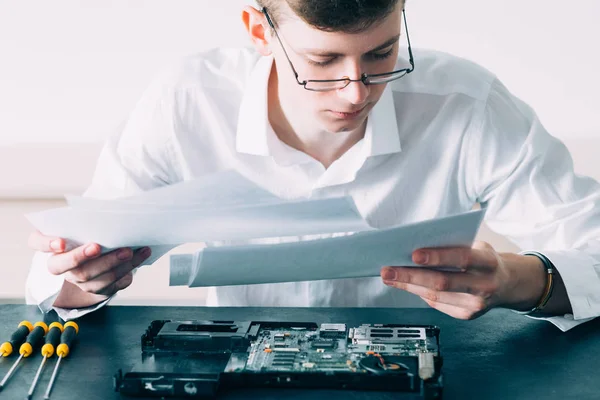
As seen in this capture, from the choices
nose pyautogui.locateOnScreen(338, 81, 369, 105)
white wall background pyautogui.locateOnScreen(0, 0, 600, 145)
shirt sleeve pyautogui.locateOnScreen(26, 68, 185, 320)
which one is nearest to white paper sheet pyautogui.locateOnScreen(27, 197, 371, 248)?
nose pyautogui.locateOnScreen(338, 81, 369, 105)

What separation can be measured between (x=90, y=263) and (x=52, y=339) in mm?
123

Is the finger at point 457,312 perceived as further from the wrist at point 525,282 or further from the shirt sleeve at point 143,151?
the shirt sleeve at point 143,151

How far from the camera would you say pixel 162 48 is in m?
2.35

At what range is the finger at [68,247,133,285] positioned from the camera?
3.74ft

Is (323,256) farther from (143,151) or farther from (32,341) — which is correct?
(143,151)

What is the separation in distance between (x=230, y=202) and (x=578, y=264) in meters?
0.62

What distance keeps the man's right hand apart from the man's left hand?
0.39 metres

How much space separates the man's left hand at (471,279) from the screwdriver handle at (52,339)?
0.48m

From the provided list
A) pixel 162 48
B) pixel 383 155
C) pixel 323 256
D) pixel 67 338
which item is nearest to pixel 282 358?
pixel 323 256

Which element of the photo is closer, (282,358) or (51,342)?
(282,358)

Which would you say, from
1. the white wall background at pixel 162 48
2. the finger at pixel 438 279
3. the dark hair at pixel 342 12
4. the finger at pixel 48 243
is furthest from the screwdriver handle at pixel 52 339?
the white wall background at pixel 162 48

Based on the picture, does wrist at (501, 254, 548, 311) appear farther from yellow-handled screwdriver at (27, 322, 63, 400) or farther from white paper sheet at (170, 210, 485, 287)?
yellow-handled screwdriver at (27, 322, 63, 400)

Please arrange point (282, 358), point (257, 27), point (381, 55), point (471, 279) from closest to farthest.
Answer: point (282, 358), point (471, 279), point (381, 55), point (257, 27)

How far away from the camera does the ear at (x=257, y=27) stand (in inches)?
51.4
